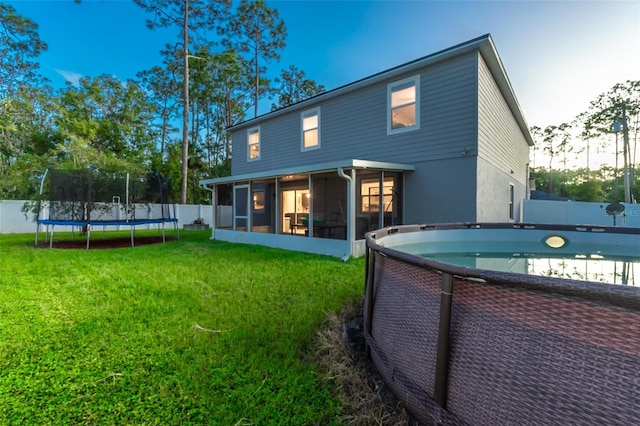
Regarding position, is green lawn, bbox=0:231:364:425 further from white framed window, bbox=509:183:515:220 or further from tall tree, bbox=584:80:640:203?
tall tree, bbox=584:80:640:203

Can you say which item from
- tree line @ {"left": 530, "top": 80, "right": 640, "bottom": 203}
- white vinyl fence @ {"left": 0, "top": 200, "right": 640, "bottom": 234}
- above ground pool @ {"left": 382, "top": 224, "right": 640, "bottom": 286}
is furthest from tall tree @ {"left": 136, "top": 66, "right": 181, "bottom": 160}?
tree line @ {"left": 530, "top": 80, "right": 640, "bottom": 203}

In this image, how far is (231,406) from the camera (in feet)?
6.70

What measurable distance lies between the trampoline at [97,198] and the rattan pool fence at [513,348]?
9.61 m

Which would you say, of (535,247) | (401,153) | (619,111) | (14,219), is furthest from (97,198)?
(619,111)

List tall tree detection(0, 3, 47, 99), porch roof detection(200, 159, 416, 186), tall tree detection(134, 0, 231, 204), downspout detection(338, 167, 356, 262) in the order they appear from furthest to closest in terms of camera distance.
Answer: tall tree detection(134, 0, 231, 204) → tall tree detection(0, 3, 47, 99) → downspout detection(338, 167, 356, 262) → porch roof detection(200, 159, 416, 186)

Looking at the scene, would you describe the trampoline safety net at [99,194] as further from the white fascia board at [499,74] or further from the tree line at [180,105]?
the white fascia board at [499,74]

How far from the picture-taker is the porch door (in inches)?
399

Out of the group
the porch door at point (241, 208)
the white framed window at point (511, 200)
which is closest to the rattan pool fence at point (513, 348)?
the porch door at point (241, 208)

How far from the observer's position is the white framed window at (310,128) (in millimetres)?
10391

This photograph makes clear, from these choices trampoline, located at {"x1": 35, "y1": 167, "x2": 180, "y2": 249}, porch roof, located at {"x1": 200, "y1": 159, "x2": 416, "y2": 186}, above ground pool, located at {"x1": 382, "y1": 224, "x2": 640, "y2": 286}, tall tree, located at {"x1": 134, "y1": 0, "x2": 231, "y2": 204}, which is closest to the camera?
above ground pool, located at {"x1": 382, "y1": 224, "x2": 640, "y2": 286}

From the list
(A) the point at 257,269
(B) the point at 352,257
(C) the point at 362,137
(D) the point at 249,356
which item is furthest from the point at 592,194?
(D) the point at 249,356

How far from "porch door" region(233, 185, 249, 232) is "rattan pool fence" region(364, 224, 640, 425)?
8582mm

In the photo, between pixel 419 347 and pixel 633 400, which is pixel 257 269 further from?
pixel 633 400

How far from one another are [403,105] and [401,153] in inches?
51.7
